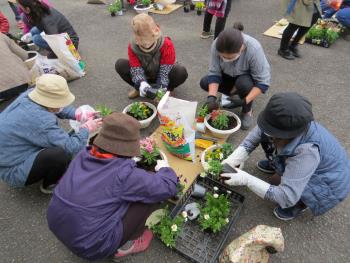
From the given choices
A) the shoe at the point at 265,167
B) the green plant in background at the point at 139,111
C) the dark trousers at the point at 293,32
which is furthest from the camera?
the dark trousers at the point at 293,32

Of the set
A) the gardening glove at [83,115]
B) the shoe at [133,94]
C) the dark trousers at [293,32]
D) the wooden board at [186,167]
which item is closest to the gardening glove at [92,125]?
the gardening glove at [83,115]

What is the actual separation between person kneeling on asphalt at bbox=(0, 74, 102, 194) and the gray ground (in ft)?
1.31

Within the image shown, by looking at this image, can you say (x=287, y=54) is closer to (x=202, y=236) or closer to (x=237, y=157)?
(x=237, y=157)

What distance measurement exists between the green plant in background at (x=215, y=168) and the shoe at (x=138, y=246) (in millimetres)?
631

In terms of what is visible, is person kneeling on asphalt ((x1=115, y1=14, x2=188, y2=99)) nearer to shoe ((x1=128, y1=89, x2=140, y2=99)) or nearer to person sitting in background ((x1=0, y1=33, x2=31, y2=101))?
shoe ((x1=128, y1=89, x2=140, y2=99))

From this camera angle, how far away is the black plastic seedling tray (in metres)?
1.84

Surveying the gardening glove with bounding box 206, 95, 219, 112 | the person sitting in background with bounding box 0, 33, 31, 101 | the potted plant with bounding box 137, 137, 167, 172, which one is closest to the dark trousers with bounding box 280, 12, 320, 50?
the gardening glove with bounding box 206, 95, 219, 112

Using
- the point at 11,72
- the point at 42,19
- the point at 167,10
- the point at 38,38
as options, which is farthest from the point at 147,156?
the point at 167,10

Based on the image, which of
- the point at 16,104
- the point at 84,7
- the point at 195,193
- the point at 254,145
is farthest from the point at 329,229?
the point at 84,7

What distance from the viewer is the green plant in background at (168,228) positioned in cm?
184

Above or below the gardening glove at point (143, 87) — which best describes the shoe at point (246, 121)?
below

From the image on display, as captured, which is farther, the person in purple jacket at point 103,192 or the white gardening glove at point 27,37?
the white gardening glove at point 27,37

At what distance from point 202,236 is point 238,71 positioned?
61.7 inches

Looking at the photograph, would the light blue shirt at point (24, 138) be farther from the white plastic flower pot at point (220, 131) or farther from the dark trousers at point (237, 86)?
the dark trousers at point (237, 86)
